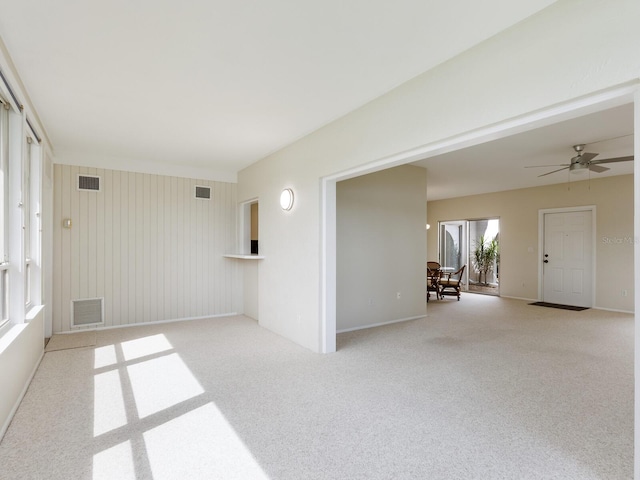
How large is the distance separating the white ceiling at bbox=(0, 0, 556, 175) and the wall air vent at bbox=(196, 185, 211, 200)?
2.07 metres

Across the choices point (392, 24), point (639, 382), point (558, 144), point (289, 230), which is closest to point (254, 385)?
point (289, 230)

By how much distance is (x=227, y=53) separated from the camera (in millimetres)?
2420

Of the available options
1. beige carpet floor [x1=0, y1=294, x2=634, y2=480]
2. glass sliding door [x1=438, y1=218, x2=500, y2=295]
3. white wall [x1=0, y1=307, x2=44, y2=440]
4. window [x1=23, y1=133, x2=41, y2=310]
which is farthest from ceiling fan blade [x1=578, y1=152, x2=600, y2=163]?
window [x1=23, y1=133, x2=41, y2=310]

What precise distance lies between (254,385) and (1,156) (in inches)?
109

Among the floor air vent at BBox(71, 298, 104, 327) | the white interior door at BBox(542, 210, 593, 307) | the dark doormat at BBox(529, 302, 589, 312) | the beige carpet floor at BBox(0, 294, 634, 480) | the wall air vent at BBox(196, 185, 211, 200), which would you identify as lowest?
the dark doormat at BBox(529, 302, 589, 312)

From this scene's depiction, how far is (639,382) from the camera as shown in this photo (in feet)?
5.26

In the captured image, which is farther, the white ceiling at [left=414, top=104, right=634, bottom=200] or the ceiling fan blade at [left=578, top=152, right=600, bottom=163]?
the ceiling fan blade at [left=578, top=152, right=600, bottom=163]

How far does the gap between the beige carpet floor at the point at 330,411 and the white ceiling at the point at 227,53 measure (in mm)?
2655

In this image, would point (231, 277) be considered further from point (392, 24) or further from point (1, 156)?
point (392, 24)

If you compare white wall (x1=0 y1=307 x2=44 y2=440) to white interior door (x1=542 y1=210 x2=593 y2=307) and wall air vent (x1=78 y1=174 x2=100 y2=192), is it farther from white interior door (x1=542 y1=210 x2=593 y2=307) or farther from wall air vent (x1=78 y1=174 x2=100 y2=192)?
white interior door (x1=542 y1=210 x2=593 y2=307)

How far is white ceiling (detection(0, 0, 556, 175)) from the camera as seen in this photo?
198cm

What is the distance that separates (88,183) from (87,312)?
6.37 feet

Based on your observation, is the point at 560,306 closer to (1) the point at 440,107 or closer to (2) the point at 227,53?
(1) the point at 440,107

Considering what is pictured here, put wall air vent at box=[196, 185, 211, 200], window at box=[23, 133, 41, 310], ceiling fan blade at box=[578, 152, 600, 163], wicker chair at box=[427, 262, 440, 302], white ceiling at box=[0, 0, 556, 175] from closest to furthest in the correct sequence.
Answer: white ceiling at box=[0, 0, 556, 175] < window at box=[23, 133, 41, 310] < ceiling fan blade at box=[578, 152, 600, 163] < wall air vent at box=[196, 185, 211, 200] < wicker chair at box=[427, 262, 440, 302]
